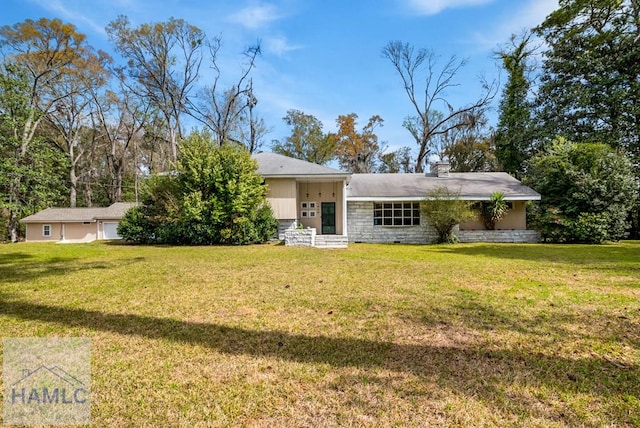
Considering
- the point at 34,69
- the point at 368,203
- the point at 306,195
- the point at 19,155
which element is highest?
the point at 34,69

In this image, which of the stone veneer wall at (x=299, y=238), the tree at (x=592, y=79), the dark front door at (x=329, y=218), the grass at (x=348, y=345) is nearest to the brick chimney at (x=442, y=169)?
the dark front door at (x=329, y=218)

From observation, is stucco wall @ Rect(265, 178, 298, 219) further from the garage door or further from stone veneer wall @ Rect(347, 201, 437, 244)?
the garage door

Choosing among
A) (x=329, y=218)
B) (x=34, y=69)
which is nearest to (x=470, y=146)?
(x=329, y=218)

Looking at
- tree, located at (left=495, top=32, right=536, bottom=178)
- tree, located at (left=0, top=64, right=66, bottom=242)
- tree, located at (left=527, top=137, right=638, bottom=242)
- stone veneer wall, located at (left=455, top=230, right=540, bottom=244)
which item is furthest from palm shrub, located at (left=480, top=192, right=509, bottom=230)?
tree, located at (left=0, top=64, right=66, bottom=242)

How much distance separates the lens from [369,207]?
53.5ft

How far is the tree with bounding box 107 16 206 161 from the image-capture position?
23156mm

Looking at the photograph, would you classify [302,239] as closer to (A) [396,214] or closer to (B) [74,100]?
(A) [396,214]

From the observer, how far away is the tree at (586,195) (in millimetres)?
14273

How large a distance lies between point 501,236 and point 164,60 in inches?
1030

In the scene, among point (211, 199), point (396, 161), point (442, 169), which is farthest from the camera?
point (396, 161)

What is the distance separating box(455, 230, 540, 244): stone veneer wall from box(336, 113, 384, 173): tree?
1765 centimetres

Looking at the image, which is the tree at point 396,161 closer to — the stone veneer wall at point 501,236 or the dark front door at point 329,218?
the stone veneer wall at point 501,236

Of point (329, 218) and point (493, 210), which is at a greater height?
point (493, 210)

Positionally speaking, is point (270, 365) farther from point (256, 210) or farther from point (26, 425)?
point (256, 210)
